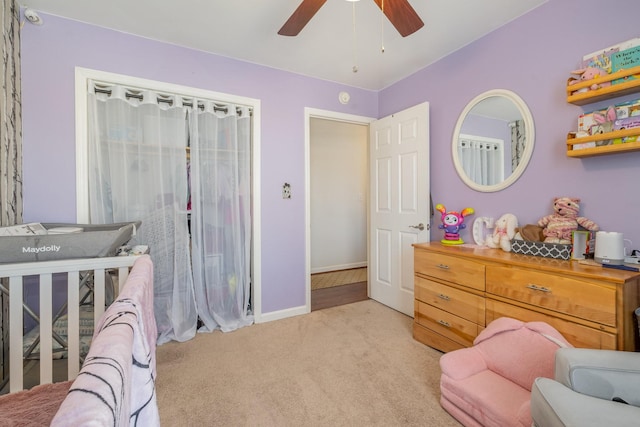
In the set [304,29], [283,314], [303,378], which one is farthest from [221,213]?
[304,29]

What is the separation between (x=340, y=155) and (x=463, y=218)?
272 cm

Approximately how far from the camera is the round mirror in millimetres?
1927

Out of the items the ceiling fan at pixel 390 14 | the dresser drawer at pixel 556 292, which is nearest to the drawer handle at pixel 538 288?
the dresser drawer at pixel 556 292

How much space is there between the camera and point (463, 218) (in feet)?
7.34

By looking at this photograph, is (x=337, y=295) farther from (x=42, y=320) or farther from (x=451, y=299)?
(x=42, y=320)

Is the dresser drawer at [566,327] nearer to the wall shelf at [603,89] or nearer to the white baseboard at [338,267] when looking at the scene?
the wall shelf at [603,89]

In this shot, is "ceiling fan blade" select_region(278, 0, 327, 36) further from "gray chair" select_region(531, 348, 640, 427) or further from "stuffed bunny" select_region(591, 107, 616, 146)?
"gray chair" select_region(531, 348, 640, 427)

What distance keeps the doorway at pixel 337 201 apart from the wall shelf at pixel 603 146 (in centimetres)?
277

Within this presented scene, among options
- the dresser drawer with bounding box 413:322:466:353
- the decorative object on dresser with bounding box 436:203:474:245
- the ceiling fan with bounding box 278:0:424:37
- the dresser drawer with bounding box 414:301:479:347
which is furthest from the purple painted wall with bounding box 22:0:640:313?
the ceiling fan with bounding box 278:0:424:37

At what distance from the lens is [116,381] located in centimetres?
47

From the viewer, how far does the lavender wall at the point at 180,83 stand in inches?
73.5

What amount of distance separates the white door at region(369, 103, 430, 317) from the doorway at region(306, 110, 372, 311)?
1112 mm

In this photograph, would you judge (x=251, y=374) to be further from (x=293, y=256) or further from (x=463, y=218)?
(x=463, y=218)

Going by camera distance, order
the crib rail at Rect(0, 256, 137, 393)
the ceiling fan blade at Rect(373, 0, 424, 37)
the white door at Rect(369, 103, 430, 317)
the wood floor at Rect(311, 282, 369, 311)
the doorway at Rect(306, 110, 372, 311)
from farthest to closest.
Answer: the doorway at Rect(306, 110, 372, 311) → the wood floor at Rect(311, 282, 369, 311) → the white door at Rect(369, 103, 430, 317) → the ceiling fan blade at Rect(373, 0, 424, 37) → the crib rail at Rect(0, 256, 137, 393)
